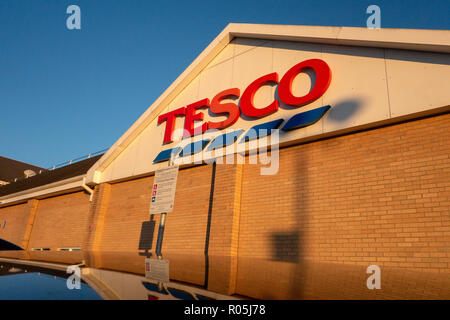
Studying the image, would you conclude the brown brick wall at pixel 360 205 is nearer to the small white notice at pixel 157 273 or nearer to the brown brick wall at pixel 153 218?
the brown brick wall at pixel 153 218

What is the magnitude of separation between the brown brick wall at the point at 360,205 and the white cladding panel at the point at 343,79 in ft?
1.68

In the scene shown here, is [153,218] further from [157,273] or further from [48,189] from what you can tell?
[48,189]

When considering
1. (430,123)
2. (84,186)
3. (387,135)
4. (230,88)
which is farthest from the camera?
(84,186)

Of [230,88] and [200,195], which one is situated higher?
[230,88]

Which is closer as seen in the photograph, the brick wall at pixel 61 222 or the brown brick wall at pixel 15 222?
the brick wall at pixel 61 222

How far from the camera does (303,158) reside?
27.3 feet

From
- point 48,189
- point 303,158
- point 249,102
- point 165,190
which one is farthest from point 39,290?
point 48,189

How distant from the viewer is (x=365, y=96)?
7.40m

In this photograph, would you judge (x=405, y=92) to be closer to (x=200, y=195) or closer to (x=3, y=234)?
(x=200, y=195)

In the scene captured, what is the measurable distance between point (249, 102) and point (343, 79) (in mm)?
2909

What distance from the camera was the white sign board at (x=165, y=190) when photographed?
27.2 ft

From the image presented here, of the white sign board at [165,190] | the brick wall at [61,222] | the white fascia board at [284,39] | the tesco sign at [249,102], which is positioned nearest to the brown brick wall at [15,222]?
the brick wall at [61,222]
